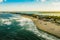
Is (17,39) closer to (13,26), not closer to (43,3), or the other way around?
(13,26)

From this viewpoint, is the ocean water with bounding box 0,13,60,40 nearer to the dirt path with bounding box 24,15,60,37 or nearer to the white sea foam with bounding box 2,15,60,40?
the white sea foam with bounding box 2,15,60,40

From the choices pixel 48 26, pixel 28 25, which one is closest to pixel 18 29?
pixel 28 25

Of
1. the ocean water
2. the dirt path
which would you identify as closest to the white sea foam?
the ocean water

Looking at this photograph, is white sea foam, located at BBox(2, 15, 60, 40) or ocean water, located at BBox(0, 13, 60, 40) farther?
white sea foam, located at BBox(2, 15, 60, 40)

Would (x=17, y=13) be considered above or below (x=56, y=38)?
above

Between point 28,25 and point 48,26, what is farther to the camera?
point 48,26

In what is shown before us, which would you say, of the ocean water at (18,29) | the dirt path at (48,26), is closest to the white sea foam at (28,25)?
the ocean water at (18,29)

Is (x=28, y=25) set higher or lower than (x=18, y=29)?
higher

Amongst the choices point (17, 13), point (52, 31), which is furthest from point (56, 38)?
point (17, 13)

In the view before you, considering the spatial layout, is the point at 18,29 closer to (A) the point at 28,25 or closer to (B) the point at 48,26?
(A) the point at 28,25
